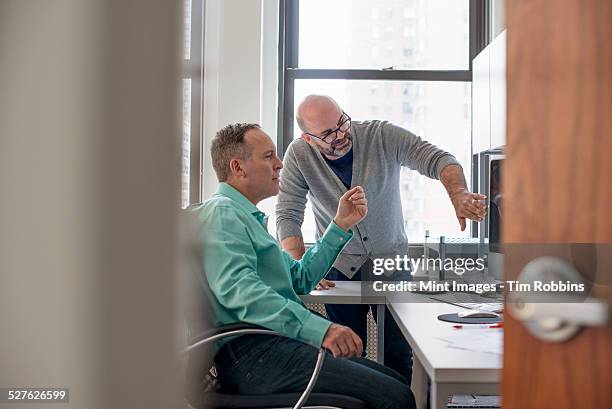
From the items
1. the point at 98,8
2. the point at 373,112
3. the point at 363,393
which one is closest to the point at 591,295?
the point at 98,8

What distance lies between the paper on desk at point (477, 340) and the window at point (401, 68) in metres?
2.09

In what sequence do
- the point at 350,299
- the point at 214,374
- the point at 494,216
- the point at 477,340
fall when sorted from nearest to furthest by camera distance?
the point at 477,340 < the point at 214,374 < the point at 494,216 < the point at 350,299

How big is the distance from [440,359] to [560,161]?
810 mm

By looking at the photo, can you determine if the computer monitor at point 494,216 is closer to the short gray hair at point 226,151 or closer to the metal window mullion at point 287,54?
the short gray hair at point 226,151

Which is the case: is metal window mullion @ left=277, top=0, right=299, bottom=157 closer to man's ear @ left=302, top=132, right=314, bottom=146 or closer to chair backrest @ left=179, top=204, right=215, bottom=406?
man's ear @ left=302, top=132, right=314, bottom=146

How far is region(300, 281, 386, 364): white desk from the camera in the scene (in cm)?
236

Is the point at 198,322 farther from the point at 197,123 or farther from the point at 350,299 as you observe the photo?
the point at 197,123

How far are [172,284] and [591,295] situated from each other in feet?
1.29

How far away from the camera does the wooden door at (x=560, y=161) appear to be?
0.59 metres

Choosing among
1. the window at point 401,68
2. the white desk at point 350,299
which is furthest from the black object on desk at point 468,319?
the window at point 401,68

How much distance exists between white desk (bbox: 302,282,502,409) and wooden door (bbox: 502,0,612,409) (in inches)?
8.7

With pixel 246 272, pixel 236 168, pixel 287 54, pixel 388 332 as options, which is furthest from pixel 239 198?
pixel 287 54

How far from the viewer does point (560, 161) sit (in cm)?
60

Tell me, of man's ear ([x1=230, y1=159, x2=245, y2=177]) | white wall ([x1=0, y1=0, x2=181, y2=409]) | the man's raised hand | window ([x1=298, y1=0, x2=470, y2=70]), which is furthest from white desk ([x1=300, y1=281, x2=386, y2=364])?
white wall ([x1=0, y1=0, x2=181, y2=409])
